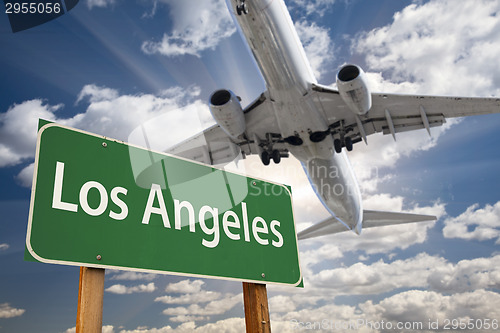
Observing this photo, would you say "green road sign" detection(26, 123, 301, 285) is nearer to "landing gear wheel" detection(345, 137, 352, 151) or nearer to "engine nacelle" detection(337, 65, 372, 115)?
"engine nacelle" detection(337, 65, 372, 115)

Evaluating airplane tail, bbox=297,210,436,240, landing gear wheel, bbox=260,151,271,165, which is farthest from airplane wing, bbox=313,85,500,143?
airplane tail, bbox=297,210,436,240

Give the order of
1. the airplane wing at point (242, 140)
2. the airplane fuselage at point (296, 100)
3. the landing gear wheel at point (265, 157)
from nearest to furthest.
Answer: the airplane fuselage at point (296, 100)
the airplane wing at point (242, 140)
the landing gear wheel at point (265, 157)

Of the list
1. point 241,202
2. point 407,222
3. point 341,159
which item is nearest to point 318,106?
point 341,159

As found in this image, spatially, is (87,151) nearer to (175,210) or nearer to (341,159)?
(175,210)

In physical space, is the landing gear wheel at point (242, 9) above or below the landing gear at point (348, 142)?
above

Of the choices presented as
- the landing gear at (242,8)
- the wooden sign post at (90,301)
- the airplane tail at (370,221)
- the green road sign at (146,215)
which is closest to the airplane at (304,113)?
the landing gear at (242,8)

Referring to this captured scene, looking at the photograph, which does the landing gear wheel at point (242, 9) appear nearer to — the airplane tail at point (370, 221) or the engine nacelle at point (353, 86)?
the engine nacelle at point (353, 86)
